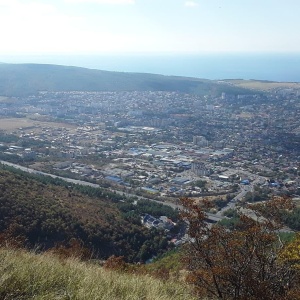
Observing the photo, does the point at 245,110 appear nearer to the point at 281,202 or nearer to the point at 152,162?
the point at 152,162

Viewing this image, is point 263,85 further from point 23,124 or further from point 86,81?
point 23,124

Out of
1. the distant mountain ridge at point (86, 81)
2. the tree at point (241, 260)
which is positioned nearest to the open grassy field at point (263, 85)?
the distant mountain ridge at point (86, 81)

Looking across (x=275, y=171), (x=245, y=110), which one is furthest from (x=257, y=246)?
(x=245, y=110)

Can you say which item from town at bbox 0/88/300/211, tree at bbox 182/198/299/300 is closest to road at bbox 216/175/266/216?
town at bbox 0/88/300/211

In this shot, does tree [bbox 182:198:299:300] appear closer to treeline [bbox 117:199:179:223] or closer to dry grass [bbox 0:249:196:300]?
dry grass [bbox 0:249:196:300]

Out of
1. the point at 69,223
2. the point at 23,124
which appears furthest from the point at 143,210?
the point at 23,124

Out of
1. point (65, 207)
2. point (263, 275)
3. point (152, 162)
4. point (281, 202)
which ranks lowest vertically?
point (152, 162)

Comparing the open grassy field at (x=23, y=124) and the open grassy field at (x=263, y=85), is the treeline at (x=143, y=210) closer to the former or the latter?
the open grassy field at (x=23, y=124)
